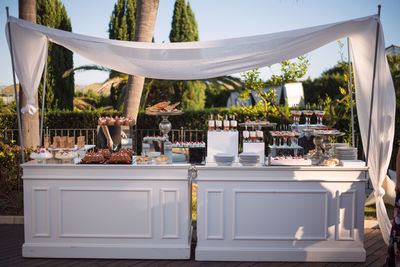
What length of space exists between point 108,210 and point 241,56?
2134 mm

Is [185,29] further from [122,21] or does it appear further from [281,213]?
[281,213]

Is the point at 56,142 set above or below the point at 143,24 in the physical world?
below

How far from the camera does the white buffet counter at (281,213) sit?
11.4 feet

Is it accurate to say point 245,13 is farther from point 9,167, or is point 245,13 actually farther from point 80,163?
point 80,163

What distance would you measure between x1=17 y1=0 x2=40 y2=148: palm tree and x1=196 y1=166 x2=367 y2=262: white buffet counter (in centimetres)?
418

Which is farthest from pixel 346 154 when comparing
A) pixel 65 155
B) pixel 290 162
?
pixel 65 155

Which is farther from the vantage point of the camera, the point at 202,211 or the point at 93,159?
the point at 93,159

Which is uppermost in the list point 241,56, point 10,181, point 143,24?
point 143,24

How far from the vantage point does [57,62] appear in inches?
483

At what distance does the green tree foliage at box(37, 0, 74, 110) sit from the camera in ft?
39.1

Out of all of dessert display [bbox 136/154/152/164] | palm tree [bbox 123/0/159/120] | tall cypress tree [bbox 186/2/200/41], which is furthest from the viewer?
tall cypress tree [bbox 186/2/200/41]

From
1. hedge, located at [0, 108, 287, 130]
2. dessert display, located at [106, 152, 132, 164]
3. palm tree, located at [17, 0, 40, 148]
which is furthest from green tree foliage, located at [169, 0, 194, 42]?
dessert display, located at [106, 152, 132, 164]

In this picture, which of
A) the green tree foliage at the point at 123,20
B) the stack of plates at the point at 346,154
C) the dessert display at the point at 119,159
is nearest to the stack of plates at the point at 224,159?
the dessert display at the point at 119,159

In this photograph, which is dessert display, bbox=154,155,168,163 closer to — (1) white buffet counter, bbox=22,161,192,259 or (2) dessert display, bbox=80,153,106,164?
(1) white buffet counter, bbox=22,161,192,259
